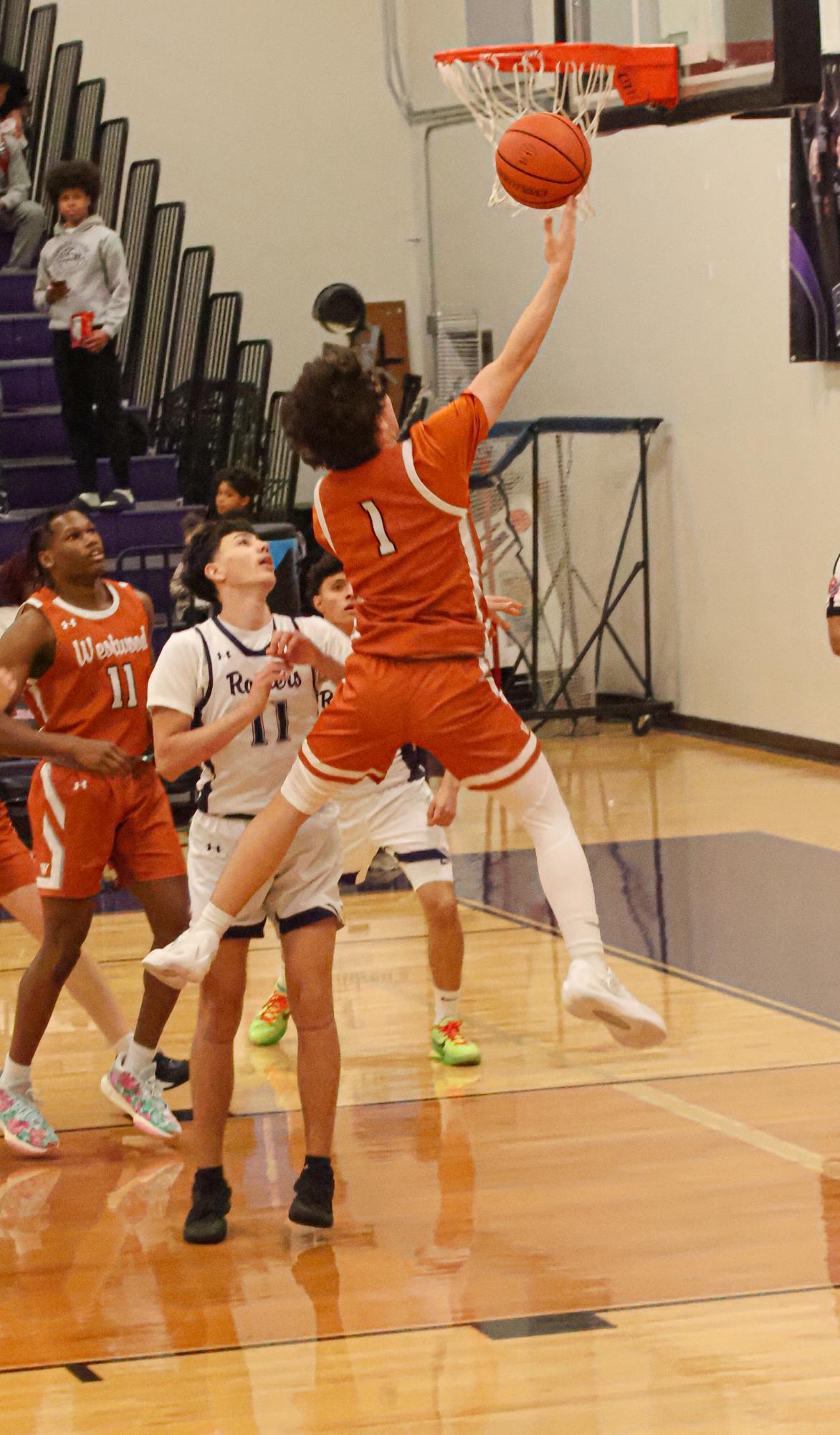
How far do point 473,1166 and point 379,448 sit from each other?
1.69m

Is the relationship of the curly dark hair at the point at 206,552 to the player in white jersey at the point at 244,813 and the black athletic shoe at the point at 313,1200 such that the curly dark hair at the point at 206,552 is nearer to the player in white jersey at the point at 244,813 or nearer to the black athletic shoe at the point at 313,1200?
the player in white jersey at the point at 244,813

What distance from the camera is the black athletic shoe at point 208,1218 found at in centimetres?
401

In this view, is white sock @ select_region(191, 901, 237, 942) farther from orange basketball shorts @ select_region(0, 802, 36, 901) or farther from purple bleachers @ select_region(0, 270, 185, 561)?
purple bleachers @ select_region(0, 270, 185, 561)

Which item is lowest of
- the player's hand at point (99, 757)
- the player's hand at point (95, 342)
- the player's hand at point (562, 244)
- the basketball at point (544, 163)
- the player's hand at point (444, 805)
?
the player's hand at point (444, 805)

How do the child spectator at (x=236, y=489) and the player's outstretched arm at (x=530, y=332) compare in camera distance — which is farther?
the child spectator at (x=236, y=489)

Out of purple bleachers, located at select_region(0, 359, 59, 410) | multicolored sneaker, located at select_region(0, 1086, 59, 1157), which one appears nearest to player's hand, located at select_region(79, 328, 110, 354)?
purple bleachers, located at select_region(0, 359, 59, 410)

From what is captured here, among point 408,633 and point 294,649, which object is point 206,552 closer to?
point 294,649

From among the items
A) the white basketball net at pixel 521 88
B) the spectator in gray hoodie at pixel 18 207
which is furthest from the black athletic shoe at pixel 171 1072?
the spectator in gray hoodie at pixel 18 207

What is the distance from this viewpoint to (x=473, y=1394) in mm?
3238

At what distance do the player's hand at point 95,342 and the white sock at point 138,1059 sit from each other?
5.88m

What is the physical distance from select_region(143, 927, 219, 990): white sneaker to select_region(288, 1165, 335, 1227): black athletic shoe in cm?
52

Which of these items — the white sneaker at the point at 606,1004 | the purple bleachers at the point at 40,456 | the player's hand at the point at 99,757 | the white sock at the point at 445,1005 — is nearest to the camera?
the white sneaker at the point at 606,1004

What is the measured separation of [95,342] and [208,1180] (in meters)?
6.69

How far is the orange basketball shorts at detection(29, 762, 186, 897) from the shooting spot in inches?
182
